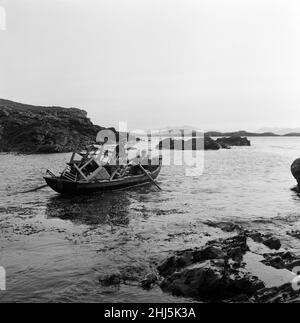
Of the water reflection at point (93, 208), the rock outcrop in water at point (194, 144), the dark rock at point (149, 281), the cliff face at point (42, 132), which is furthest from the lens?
the rock outcrop in water at point (194, 144)

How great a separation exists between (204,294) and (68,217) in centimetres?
1192

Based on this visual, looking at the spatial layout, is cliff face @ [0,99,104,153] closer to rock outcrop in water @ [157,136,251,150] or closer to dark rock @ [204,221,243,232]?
rock outcrop in water @ [157,136,251,150]

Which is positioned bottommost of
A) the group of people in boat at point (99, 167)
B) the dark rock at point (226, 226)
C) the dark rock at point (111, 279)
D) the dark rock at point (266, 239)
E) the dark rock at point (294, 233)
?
the dark rock at point (111, 279)

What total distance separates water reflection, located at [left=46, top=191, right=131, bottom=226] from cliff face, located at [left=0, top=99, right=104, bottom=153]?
172 feet

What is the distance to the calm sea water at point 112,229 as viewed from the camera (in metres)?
10.9

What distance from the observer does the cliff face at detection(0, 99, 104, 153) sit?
82438mm

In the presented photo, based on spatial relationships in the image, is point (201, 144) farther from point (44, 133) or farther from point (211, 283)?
point (211, 283)

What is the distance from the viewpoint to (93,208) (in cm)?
2256

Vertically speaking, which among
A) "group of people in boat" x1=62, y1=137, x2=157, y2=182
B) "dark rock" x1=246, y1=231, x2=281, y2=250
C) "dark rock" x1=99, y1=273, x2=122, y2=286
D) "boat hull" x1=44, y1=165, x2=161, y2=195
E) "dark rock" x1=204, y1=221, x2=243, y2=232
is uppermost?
"group of people in boat" x1=62, y1=137, x2=157, y2=182

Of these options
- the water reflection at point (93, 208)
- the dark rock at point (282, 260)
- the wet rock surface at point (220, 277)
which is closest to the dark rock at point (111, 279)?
the wet rock surface at point (220, 277)

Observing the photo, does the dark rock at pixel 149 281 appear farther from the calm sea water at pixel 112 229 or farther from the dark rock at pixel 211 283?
the dark rock at pixel 211 283

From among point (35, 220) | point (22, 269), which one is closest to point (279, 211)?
point (35, 220)

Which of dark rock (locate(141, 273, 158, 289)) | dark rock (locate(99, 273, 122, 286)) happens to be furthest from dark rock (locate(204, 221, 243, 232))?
dark rock (locate(99, 273, 122, 286))

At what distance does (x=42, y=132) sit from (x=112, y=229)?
73.7 metres
